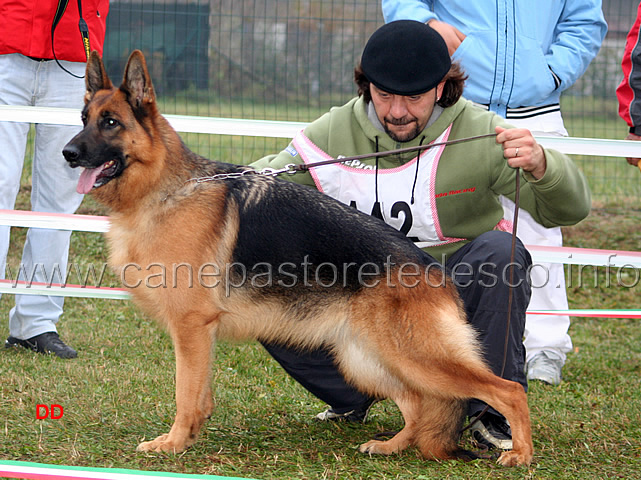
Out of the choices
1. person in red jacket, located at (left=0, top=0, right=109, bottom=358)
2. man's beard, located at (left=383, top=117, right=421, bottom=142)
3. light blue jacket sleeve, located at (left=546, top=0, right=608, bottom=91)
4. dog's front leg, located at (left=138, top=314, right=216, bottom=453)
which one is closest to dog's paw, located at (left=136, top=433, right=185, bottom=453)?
dog's front leg, located at (left=138, top=314, right=216, bottom=453)

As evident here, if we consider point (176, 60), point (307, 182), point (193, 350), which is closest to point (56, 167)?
point (307, 182)

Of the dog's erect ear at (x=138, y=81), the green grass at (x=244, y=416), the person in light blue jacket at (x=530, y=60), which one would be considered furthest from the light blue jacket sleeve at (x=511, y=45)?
the dog's erect ear at (x=138, y=81)

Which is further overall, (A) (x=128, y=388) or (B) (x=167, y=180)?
(A) (x=128, y=388)

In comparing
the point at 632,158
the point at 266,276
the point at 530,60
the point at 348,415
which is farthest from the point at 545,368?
the point at 266,276

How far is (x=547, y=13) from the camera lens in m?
4.61

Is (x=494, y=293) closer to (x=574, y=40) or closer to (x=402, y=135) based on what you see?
(x=402, y=135)

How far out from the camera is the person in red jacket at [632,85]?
3.79 m

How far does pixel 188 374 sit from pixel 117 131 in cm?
104

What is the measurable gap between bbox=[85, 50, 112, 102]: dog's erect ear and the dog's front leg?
3.51 ft

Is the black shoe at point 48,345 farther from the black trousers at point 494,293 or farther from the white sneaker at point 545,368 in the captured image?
the white sneaker at point 545,368

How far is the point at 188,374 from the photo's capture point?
3.05 meters

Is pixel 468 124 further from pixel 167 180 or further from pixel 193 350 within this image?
pixel 193 350

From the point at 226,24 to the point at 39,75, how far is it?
4.38 meters

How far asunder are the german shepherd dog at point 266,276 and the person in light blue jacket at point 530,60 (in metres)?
1.69
